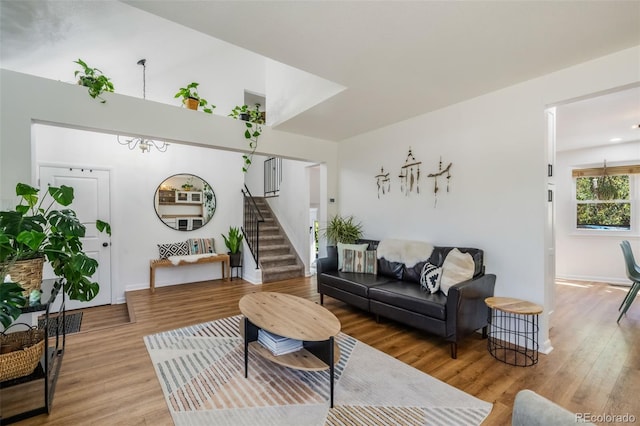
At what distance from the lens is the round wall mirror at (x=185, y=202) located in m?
5.35

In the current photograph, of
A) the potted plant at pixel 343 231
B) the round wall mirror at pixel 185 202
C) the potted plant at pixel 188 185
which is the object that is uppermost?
the potted plant at pixel 188 185

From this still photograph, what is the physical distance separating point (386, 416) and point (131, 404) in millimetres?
1750

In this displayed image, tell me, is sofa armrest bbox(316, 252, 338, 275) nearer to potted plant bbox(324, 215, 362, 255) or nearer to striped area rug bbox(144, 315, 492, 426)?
potted plant bbox(324, 215, 362, 255)

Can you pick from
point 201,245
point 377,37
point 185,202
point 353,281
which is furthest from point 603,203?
point 185,202

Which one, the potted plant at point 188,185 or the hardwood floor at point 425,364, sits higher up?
the potted plant at point 188,185

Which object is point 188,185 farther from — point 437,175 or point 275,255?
point 437,175

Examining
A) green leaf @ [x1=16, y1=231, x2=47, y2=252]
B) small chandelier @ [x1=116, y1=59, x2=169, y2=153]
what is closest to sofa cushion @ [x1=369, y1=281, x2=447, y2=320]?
green leaf @ [x1=16, y1=231, x2=47, y2=252]

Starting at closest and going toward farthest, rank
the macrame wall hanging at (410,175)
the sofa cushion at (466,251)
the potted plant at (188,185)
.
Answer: the sofa cushion at (466,251) → the macrame wall hanging at (410,175) → the potted plant at (188,185)

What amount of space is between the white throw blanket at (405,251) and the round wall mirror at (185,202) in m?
3.66

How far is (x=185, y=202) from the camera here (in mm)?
5602

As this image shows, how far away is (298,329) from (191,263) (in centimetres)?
388

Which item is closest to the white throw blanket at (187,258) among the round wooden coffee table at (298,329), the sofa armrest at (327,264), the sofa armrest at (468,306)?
the sofa armrest at (327,264)

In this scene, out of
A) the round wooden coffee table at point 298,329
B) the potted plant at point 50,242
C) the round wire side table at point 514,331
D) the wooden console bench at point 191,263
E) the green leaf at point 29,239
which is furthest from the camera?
the wooden console bench at point 191,263

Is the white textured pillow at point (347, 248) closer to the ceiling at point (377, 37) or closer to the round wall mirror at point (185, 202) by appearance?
the ceiling at point (377, 37)
